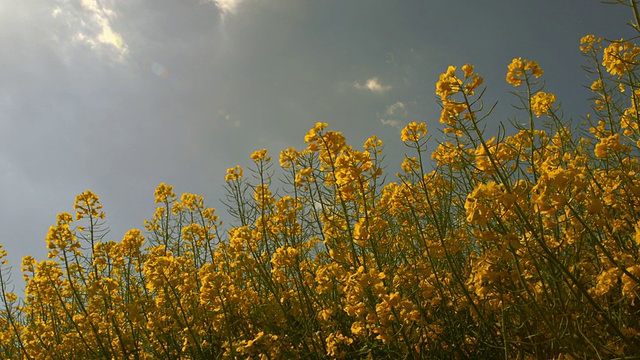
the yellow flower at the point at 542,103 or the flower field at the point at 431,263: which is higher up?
the yellow flower at the point at 542,103

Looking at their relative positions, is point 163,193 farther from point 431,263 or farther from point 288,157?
point 431,263

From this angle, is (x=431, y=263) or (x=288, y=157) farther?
A: (x=288, y=157)

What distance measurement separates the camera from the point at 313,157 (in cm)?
355

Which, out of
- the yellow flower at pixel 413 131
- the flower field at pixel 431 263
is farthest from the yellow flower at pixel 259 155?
the yellow flower at pixel 413 131

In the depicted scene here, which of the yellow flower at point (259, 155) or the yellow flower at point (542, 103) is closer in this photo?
the yellow flower at point (542, 103)

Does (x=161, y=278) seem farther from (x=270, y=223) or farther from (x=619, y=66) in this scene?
(x=619, y=66)

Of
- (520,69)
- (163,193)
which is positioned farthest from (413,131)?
(163,193)

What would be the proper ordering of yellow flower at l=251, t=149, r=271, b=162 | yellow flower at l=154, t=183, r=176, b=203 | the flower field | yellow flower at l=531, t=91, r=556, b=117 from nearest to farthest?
1. the flower field
2. yellow flower at l=531, t=91, r=556, b=117
3. yellow flower at l=251, t=149, r=271, b=162
4. yellow flower at l=154, t=183, r=176, b=203

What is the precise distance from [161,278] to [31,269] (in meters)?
2.98

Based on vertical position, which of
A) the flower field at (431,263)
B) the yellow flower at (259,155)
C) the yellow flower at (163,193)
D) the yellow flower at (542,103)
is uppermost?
the yellow flower at (163,193)

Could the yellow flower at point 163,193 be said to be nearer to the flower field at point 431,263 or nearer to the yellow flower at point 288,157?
the flower field at point 431,263

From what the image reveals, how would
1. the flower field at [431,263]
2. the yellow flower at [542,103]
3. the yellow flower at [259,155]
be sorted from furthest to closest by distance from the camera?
the yellow flower at [259,155] < the yellow flower at [542,103] < the flower field at [431,263]

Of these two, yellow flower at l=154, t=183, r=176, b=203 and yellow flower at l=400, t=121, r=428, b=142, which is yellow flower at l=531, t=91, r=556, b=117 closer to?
yellow flower at l=400, t=121, r=428, b=142

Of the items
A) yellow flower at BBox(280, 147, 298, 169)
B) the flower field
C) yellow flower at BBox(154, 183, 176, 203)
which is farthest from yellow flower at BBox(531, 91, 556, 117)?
yellow flower at BBox(154, 183, 176, 203)
